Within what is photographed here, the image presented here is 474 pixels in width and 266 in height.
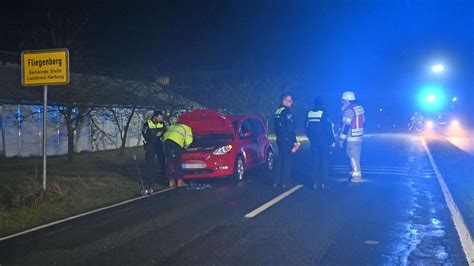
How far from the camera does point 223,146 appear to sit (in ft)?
39.0

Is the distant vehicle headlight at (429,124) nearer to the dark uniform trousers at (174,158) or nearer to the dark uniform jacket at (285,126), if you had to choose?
the dark uniform jacket at (285,126)

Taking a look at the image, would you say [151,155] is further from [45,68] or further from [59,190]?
[45,68]

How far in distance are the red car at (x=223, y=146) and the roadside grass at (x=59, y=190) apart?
5.12 ft

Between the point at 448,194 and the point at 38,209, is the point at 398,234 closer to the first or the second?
the point at 448,194

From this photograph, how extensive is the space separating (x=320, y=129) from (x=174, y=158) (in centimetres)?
324

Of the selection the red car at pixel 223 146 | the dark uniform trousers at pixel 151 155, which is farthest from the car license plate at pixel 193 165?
the dark uniform trousers at pixel 151 155

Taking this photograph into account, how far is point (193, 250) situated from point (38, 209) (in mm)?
4162

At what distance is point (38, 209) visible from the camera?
8.97 meters

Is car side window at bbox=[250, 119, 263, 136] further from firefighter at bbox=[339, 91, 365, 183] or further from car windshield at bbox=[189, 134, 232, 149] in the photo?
firefighter at bbox=[339, 91, 365, 183]

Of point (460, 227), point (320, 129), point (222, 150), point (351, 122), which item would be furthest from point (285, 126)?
point (460, 227)

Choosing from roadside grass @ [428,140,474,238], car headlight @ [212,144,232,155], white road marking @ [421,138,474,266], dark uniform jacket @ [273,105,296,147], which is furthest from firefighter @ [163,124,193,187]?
roadside grass @ [428,140,474,238]

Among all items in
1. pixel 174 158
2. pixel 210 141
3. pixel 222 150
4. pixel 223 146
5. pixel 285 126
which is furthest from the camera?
pixel 210 141

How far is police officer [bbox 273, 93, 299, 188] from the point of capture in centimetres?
1080

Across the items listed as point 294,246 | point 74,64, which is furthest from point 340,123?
point 74,64
